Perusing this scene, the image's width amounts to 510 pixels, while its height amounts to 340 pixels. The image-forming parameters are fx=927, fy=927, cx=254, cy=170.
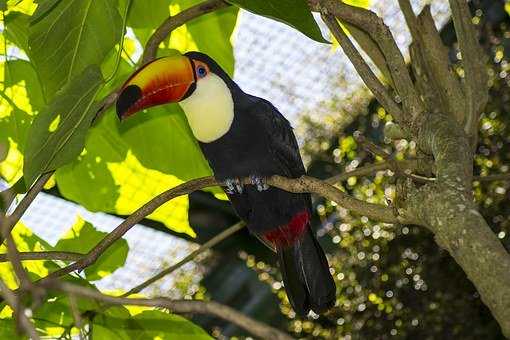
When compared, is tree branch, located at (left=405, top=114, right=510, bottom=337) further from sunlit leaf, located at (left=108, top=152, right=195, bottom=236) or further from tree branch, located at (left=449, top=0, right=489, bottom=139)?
sunlit leaf, located at (left=108, top=152, right=195, bottom=236)

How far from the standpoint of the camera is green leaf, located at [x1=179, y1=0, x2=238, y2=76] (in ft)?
4.12

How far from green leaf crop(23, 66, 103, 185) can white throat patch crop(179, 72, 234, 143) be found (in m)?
0.45

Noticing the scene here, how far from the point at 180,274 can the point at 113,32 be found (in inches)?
50.8

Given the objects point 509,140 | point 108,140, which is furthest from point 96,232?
point 509,140

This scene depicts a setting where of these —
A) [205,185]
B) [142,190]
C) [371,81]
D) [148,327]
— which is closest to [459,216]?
[371,81]

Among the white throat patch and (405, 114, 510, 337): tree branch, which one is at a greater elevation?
(405, 114, 510, 337): tree branch

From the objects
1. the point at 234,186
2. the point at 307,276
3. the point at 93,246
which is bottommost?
the point at 307,276

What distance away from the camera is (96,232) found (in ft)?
4.16

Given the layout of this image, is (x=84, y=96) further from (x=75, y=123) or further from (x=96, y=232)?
(x=96, y=232)

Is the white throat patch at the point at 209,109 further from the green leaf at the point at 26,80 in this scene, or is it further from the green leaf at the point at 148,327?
the green leaf at the point at 148,327

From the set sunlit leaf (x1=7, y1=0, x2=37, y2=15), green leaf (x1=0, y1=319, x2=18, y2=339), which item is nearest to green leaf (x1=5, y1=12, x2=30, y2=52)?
sunlit leaf (x1=7, y1=0, x2=37, y2=15)

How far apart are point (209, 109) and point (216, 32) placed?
6.2 inches

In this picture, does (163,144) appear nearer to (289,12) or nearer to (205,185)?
(205,185)

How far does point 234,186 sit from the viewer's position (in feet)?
4.59
